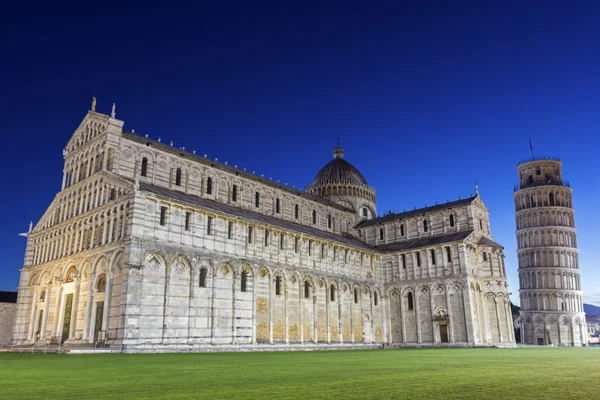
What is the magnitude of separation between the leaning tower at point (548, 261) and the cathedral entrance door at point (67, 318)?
228 ft

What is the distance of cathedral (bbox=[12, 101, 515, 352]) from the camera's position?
3422 cm

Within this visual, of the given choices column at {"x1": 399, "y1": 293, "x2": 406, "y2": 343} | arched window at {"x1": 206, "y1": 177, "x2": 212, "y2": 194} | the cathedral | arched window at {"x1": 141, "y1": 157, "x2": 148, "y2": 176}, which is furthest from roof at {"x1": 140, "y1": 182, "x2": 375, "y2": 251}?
column at {"x1": 399, "y1": 293, "x2": 406, "y2": 343}

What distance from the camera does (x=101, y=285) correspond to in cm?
3550

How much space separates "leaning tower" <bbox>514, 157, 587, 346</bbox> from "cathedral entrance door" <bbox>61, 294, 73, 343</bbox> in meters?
69.4

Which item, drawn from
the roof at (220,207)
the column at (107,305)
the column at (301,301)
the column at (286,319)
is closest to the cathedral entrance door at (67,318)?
the column at (107,305)

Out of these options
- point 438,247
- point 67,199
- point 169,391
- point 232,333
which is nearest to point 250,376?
point 169,391

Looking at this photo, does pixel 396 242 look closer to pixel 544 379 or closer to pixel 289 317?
pixel 289 317

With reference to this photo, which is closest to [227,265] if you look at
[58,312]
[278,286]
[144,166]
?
[278,286]

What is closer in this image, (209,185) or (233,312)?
(233,312)

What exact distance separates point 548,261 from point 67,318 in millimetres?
72678

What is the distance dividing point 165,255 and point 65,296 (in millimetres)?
11168

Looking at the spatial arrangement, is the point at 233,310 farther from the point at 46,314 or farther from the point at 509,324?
the point at 509,324

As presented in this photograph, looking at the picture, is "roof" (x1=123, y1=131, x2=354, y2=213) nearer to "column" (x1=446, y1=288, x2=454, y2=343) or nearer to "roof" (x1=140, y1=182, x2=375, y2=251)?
"roof" (x1=140, y1=182, x2=375, y2=251)

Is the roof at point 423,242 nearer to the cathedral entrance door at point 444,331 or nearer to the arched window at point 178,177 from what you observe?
the cathedral entrance door at point 444,331
